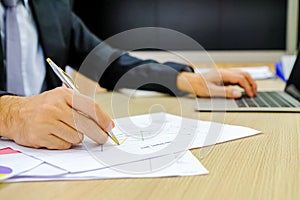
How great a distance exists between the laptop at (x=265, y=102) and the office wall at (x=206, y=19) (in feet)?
4.68

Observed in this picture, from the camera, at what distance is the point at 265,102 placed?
109 cm

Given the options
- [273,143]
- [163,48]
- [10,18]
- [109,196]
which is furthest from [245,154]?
[163,48]

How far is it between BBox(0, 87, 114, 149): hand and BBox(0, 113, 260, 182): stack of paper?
0.02 m

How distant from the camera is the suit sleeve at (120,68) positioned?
1286mm

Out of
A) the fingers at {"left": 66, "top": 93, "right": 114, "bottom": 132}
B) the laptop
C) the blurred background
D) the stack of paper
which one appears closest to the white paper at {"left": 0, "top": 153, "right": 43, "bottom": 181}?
the stack of paper

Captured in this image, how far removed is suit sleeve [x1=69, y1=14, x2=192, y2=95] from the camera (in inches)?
50.6

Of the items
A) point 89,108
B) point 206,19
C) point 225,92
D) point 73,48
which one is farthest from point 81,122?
point 206,19

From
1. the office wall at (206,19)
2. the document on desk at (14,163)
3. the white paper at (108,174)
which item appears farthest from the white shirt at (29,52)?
the office wall at (206,19)

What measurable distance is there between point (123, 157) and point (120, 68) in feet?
2.67

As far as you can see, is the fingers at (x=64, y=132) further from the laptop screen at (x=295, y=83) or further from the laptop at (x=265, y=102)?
the laptop screen at (x=295, y=83)

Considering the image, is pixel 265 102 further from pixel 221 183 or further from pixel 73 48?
pixel 73 48

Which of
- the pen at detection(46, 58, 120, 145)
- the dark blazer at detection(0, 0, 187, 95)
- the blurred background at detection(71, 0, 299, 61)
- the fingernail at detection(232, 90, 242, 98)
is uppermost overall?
the pen at detection(46, 58, 120, 145)

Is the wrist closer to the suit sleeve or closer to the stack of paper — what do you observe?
the stack of paper

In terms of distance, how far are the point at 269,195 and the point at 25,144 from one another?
39 cm
